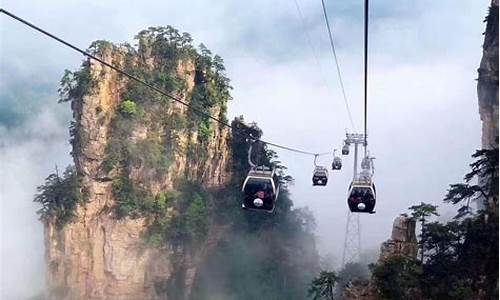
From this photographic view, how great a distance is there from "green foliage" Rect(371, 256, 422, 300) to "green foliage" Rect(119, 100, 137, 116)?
864 centimetres

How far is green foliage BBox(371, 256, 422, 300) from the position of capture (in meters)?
11.0

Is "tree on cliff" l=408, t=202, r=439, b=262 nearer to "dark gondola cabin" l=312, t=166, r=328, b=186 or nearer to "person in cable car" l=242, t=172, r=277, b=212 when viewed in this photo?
"dark gondola cabin" l=312, t=166, r=328, b=186

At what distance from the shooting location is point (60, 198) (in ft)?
50.2

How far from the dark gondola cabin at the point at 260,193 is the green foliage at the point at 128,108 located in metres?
9.29

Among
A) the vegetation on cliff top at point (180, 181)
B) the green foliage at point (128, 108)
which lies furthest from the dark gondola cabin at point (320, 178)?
the green foliage at point (128, 108)

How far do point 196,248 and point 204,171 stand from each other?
2.71 meters

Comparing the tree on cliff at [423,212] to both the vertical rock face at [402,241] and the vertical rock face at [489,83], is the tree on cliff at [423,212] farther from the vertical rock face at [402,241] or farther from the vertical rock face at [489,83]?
the vertical rock face at [489,83]

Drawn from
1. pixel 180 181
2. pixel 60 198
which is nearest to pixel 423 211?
pixel 180 181

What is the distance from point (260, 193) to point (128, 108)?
9691 mm

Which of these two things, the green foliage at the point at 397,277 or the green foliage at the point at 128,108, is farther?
the green foliage at the point at 128,108

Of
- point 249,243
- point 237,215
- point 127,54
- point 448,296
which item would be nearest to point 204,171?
point 237,215

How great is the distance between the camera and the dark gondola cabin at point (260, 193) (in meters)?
6.70

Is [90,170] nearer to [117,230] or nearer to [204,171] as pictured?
[117,230]

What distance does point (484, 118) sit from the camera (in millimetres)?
16484
